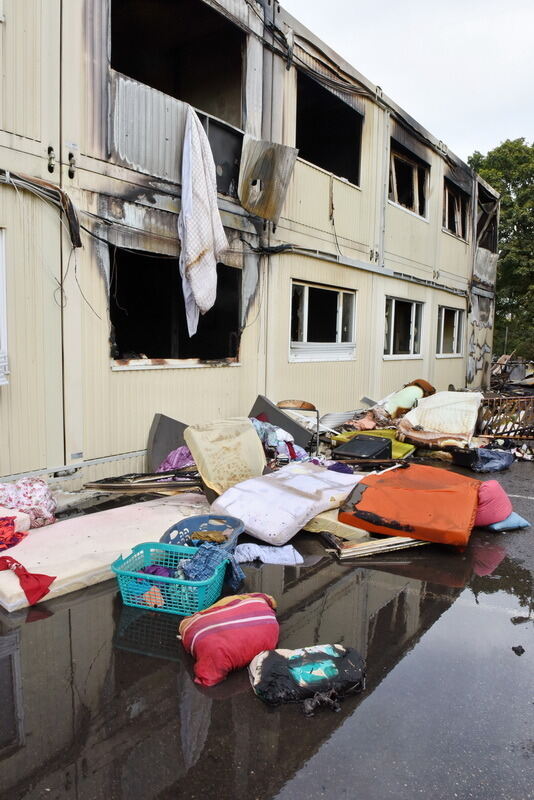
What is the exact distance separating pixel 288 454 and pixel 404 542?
282 cm

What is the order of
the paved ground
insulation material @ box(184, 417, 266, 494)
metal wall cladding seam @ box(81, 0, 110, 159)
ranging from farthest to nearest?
metal wall cladding seam @ box(81, 0, 110, 159) < insulation material @ box(184, 417, 266, 494) < the paved ground

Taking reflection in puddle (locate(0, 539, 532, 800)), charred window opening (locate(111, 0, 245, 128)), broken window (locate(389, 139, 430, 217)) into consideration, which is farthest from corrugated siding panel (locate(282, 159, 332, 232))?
reflection in puddle (locate(0, 539, 532, 800))

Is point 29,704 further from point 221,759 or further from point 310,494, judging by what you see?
point 310,494

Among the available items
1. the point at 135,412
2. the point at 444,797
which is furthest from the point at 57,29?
the point at 444,797

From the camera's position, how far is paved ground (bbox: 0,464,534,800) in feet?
7.48

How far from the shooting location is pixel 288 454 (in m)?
7.45

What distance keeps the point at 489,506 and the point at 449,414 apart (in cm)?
449

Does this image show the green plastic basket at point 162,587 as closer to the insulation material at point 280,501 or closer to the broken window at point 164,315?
the insulation material at point 280,501

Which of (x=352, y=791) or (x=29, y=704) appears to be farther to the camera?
(x=29, y=704)

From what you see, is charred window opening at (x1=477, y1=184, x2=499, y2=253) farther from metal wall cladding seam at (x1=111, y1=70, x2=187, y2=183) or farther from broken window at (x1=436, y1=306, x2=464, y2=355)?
metal wall cladding seam at (x1=111, y1=70, x2=187, y2=183)

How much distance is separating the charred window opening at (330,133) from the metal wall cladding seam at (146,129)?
448 centimetres

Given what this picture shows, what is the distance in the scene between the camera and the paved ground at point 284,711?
2.28m

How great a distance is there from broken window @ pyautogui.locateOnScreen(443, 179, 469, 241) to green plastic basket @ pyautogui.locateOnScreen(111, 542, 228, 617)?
13.7 metres

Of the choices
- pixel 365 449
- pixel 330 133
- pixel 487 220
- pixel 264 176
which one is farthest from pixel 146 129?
pixel 487 220
